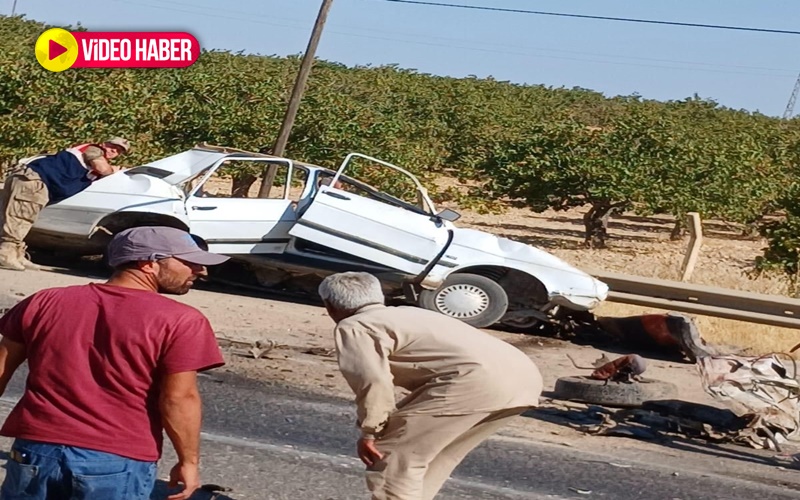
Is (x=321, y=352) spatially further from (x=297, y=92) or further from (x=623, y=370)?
(x=297, y=92)

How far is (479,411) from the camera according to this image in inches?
201

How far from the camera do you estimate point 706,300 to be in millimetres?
12938

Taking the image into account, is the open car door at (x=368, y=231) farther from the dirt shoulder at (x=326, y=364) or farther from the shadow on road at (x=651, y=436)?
the shadow on road at (x=651, y=436)

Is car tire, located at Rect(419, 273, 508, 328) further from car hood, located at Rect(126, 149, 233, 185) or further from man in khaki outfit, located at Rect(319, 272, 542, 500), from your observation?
man in khaki outfit, located at Rect(319, 272, 542, 500)

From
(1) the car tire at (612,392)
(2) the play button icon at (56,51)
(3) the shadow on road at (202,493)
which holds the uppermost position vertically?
(2) the play button icon at (56,51)

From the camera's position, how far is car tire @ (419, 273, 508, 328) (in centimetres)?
1253

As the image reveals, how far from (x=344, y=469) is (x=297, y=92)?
41.5 feet

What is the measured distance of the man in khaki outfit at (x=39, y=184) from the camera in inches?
504

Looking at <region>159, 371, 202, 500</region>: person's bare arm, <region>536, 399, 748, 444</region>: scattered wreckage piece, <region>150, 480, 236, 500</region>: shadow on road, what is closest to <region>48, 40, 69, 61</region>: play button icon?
<region>536, 399, 748, 444</region>: scattered wreckage piece

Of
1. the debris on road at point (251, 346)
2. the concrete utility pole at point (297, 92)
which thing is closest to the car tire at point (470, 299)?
the debris on road at point (251, 346)

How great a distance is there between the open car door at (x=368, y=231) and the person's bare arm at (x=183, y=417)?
871cm

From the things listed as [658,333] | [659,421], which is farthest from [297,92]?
[659,421]

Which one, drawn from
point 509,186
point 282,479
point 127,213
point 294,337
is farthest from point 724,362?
point 509,186

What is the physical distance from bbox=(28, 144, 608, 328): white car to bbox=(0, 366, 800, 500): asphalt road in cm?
406
